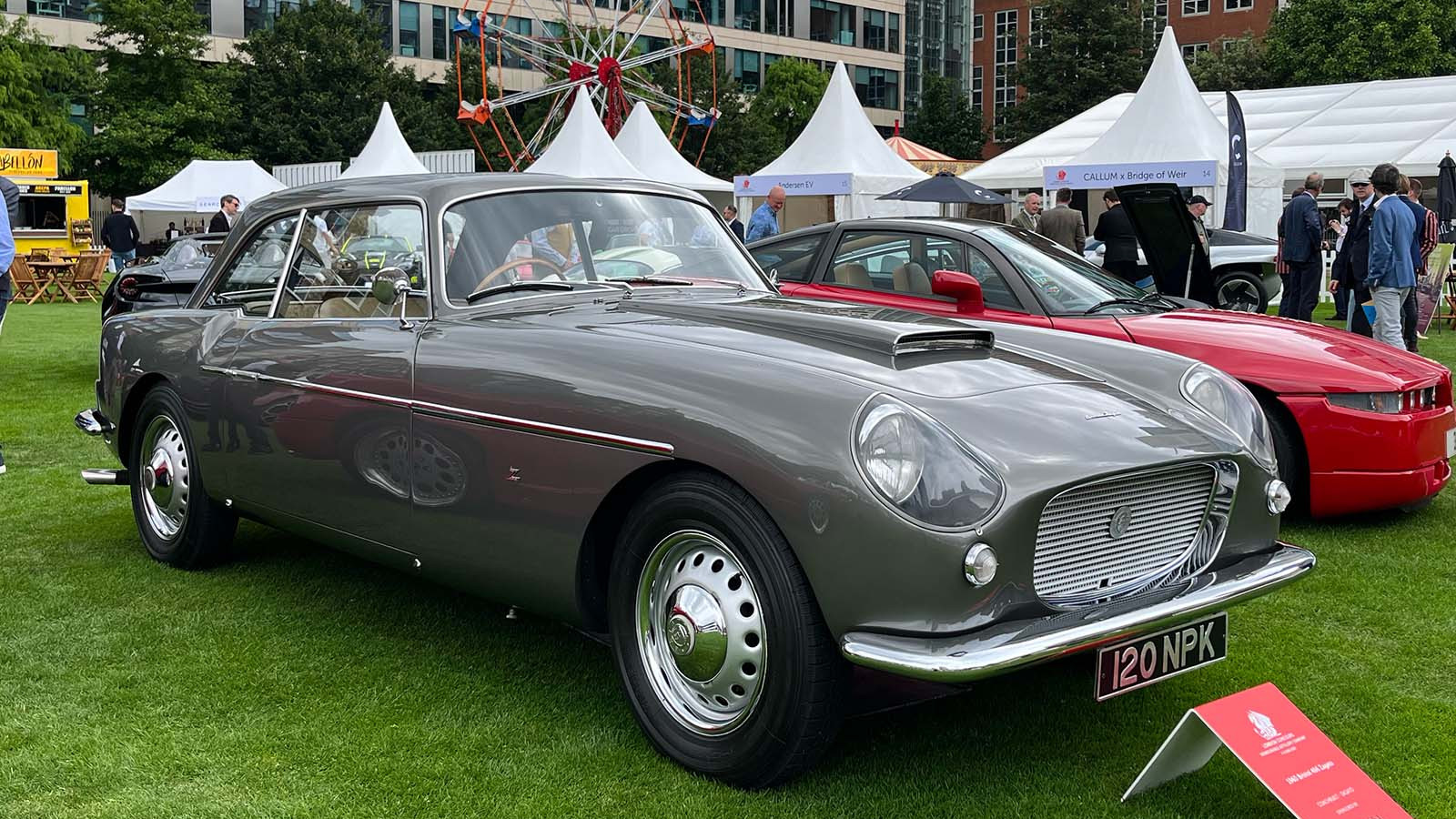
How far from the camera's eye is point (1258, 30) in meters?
65.8

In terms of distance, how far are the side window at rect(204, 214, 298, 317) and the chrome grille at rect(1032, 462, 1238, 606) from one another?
3099 mm

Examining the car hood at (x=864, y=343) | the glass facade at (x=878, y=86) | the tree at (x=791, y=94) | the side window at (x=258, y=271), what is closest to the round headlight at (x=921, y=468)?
the car hood at (x=864, y=343)

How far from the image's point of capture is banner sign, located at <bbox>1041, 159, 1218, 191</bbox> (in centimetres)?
1616

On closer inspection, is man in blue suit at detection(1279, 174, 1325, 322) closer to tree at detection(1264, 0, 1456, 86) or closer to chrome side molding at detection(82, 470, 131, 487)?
chrome side molding at detection(82, 470, 131, 487)

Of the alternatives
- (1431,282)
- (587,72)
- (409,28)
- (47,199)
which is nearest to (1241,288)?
(1431,282)

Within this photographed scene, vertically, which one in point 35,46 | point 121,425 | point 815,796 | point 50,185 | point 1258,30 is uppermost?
point 1258,30

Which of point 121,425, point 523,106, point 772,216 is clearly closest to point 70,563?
point 121,425

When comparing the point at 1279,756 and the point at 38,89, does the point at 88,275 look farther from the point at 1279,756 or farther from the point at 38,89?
the point at 1279,756

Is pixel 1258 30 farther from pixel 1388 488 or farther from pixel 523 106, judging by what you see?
pixel 1388 488

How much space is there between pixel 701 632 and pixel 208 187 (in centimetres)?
2838

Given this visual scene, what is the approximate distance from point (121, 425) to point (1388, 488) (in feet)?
18.0

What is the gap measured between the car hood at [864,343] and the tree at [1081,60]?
50.6 metres

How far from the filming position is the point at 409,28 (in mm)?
59531

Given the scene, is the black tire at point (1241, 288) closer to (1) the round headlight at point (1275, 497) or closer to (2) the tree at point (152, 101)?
(1) the round headlight at point (1275, 497)
